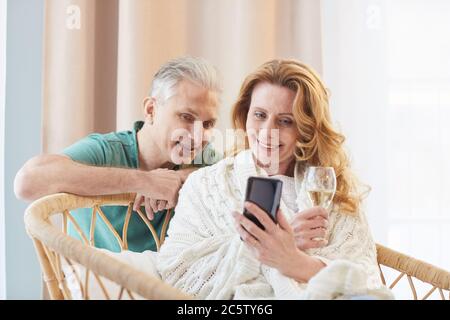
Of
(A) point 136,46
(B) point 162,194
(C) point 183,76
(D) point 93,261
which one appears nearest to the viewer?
(D) point 93,261

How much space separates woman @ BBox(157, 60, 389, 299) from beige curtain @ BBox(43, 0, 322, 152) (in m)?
0.54

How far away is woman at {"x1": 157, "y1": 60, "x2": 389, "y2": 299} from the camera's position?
134 cm

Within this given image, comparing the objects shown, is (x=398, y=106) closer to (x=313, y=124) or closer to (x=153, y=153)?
(x=313, y=124)

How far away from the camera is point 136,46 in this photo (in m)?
2.13

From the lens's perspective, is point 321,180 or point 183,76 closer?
point 321,180

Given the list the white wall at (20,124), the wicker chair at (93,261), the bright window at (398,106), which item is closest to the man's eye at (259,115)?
the wicker chair at (93,261)

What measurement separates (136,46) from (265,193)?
42.1 inches

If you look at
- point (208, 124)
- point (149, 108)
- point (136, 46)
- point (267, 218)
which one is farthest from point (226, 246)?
point (136, 46)

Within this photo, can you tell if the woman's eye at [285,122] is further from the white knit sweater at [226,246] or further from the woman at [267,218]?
the white knit sweater at [226,246]

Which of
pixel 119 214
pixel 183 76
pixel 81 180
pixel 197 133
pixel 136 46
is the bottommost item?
pixel 119 214

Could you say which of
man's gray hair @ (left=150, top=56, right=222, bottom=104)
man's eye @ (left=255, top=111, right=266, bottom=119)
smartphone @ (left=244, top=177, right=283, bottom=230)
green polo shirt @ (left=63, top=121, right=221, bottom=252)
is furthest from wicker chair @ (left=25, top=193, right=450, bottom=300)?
man's eye @ (left=255, top=111, right=266, bottom=119)

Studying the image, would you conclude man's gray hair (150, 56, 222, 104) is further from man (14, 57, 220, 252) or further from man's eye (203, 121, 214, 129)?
man's eye (203, 121, 214, 129)
